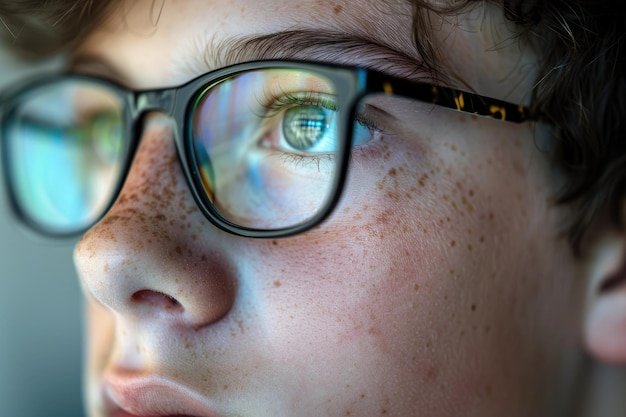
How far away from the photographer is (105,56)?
1.04 meters

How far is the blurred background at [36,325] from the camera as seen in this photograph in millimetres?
1519

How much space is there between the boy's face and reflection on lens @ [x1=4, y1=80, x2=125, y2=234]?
16.3 inches

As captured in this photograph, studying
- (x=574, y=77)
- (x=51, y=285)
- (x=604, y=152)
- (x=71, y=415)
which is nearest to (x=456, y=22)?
(x=574, y=77)

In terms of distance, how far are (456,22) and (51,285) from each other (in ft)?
4.06

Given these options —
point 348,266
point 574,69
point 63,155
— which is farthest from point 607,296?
point 63,155

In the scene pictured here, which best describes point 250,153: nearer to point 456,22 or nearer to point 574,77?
point 456,22

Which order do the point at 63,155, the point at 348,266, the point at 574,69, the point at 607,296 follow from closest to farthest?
the point at 348,266, the point at 574,69, the point at 607,296, the point at 63,155

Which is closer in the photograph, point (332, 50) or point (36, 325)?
point (332, 50)

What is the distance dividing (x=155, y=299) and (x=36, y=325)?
0.90 m

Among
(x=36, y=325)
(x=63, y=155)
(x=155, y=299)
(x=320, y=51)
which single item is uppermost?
(x=320, y=51)

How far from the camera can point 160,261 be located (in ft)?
2.72

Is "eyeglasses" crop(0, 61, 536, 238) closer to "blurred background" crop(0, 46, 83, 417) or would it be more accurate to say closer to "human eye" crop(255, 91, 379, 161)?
"human eye" crop(255, 91, 379, 161)

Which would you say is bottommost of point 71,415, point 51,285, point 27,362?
point 71,415

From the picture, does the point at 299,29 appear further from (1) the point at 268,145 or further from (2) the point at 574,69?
(2) the point at 574,69
